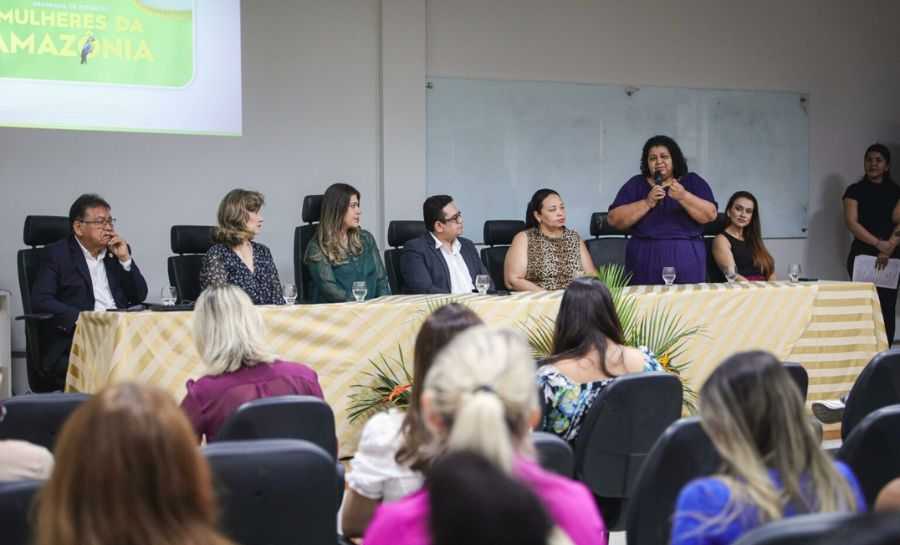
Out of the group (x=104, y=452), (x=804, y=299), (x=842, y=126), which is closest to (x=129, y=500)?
(x=104, y=452)

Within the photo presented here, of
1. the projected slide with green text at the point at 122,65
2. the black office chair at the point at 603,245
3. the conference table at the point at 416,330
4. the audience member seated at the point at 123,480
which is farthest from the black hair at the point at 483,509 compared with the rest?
the black office chair at the point at 603,245

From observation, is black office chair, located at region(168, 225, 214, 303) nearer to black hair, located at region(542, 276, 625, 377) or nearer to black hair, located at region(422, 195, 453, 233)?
black hair, located at region(422, 195, 453, 233)

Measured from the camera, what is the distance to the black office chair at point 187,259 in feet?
16.6

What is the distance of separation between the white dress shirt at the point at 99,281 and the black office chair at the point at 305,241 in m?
0.90

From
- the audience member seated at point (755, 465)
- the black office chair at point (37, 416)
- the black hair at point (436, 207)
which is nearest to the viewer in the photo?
the audience member seated at point (755, 465)

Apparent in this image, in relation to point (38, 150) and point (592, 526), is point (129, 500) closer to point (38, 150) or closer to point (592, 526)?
point (592, 526)

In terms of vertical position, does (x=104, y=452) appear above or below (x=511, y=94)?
below

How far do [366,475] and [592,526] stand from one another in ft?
2.44

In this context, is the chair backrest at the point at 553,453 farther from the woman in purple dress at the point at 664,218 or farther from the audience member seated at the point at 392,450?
the woman in purple dress at the point at 664,218

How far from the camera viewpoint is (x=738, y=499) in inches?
58.2

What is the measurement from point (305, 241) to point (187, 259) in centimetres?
59

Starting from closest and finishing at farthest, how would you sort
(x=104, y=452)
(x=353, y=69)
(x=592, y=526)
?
(x=104, y=452)
(x=592, y=526)
(x=353, y=69)

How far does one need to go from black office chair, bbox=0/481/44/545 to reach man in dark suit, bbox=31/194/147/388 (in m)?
3.08

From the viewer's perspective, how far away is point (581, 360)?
2.77 m
